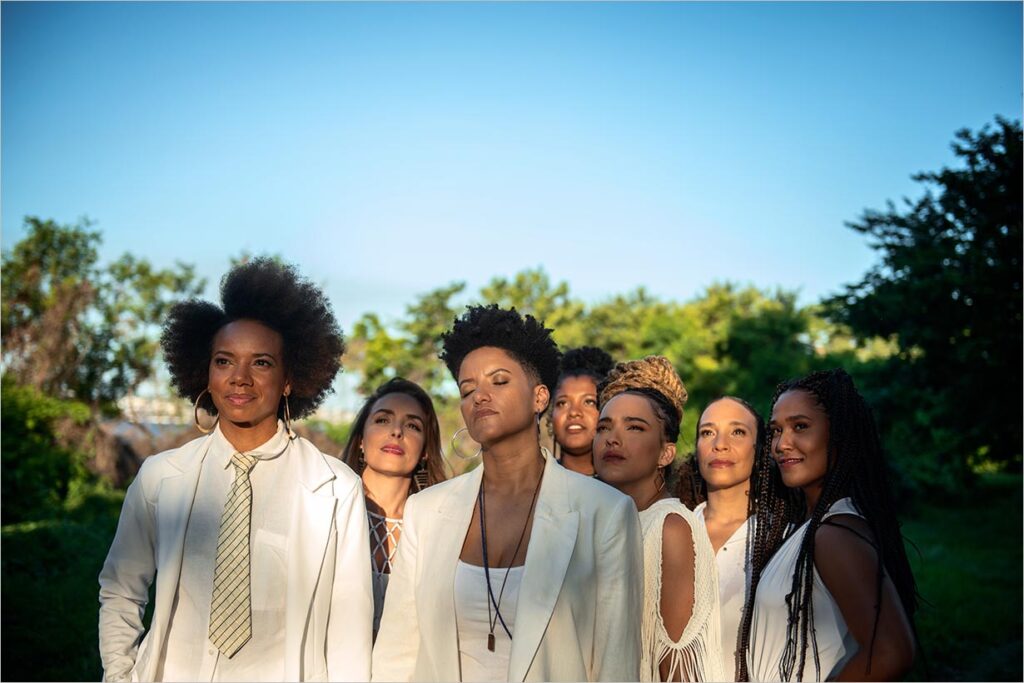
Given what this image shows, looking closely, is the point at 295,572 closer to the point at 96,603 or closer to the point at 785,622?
the point at 785,622

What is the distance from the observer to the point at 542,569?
3195mm

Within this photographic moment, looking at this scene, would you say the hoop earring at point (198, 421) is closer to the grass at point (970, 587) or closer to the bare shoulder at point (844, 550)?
the bare shoulder at point (844, 550)

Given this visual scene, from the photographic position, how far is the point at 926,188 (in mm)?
16938

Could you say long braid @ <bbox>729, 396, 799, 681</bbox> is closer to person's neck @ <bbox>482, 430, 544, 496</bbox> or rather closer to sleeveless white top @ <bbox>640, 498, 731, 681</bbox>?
sleeveless white top @ <bbox>640, 498, 731, 681</bbox>

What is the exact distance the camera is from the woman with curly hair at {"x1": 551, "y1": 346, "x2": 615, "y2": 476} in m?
5.20

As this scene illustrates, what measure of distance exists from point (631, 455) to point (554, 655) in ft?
4.12

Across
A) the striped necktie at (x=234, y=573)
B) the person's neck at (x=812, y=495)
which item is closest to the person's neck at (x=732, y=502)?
the person's neck at (x=812, y=495)

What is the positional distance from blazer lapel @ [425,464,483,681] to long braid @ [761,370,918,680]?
129cm

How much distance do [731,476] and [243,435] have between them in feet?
7.91

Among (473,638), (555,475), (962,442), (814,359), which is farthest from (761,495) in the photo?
(814,359)

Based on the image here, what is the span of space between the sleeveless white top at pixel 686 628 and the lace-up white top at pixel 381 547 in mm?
1351

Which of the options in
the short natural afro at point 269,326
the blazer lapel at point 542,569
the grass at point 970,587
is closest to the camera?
the blazer lapel at point 542,569

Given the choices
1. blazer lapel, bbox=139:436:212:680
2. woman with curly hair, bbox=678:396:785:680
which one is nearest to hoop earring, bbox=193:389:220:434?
blazer lapel, bbox=139:436:212:680

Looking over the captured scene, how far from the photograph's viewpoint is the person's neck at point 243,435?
356 centimetres
